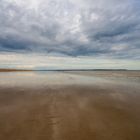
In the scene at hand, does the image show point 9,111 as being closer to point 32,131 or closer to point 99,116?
point 32,131

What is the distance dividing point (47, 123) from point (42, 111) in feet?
3.82

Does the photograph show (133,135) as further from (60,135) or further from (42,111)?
(42,111)

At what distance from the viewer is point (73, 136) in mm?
3543

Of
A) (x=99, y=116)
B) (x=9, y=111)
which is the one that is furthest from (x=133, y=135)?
(x=9, y=111)

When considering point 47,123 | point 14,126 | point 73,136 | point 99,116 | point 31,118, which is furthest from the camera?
point 99,116

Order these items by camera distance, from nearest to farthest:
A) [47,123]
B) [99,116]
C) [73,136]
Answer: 1. [73,136]
2. [47,123]
3. [99,116]

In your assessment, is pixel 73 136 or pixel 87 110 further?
pixel 87 110

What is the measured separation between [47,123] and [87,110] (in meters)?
1.99

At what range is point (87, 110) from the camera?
18.4 ft

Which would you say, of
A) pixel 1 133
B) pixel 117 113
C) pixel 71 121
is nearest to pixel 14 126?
pixel 1 133

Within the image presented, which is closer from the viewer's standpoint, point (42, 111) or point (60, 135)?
point (60, 135)

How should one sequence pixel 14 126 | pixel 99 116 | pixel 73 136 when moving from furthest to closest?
pixel 99 116 < pixel 14 126 < pixel 73 136

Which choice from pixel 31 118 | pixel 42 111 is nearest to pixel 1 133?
pixel 31 118

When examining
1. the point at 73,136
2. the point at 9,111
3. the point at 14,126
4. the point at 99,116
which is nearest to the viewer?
the point at 73,136
